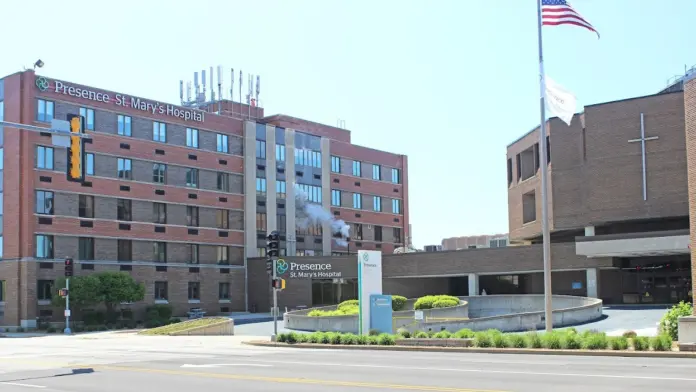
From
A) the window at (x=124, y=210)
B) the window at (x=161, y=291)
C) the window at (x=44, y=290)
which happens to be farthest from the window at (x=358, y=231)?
the window at (x=44, y=290)

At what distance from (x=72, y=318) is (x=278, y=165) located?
25248 mm

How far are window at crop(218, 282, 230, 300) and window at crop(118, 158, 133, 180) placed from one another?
1354 centimetres

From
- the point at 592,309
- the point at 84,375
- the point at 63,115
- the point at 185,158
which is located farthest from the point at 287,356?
the point at 185,158

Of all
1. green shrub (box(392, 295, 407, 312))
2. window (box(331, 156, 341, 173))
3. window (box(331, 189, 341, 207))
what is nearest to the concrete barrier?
green shrub (box(392, 295, 407, 312))

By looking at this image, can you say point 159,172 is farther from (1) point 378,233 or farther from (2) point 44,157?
(1) point 378,233

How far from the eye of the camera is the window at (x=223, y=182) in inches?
2832

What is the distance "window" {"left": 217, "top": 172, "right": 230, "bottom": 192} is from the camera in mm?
71938

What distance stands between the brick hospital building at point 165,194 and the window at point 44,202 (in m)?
0.08

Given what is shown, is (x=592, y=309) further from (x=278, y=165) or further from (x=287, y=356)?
(x=278, y=165)

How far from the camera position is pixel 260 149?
75.6 metres

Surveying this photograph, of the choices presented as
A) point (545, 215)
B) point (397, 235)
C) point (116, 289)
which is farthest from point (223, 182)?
point (545, 215)

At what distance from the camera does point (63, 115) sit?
2314 inches

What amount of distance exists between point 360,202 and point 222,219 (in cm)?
1784

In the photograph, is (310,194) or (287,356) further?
(310,194)
